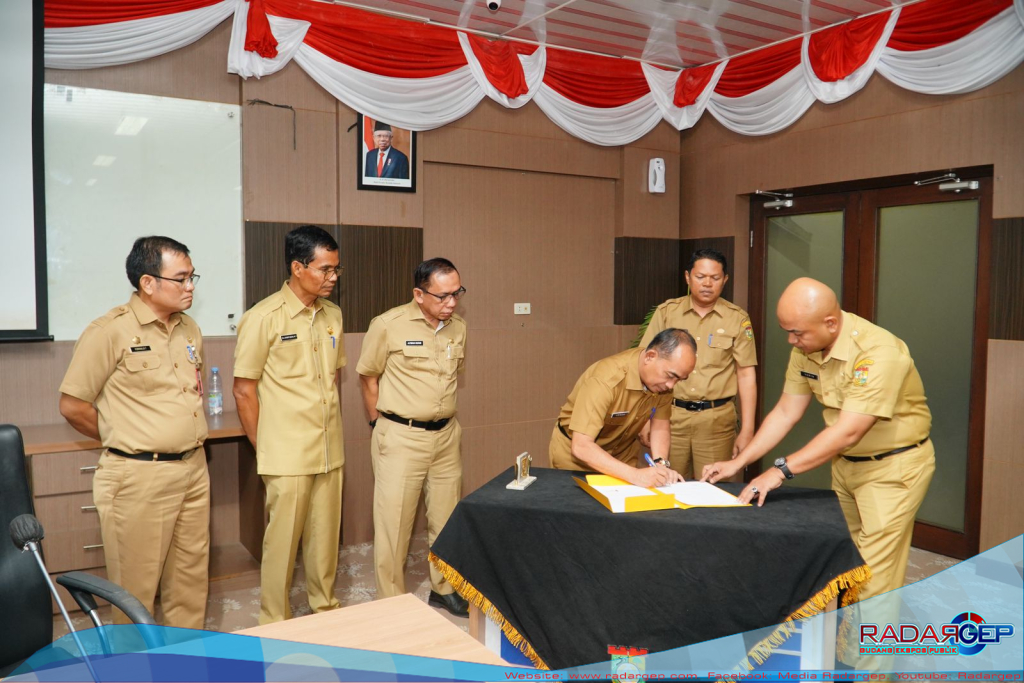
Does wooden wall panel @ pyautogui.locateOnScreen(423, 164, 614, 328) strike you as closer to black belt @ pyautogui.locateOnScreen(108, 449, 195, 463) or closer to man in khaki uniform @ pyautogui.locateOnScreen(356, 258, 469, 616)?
man in khaki uniform @ pyautogui.locateOnScreen(356, 258, 469, 616)

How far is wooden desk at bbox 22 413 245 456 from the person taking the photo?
→ 3354mm

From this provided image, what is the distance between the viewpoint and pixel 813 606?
7.27 feet

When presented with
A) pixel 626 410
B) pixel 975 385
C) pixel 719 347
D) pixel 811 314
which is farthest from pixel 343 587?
pixel 975 385

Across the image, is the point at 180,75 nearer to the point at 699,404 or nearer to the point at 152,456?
the point at 152,456

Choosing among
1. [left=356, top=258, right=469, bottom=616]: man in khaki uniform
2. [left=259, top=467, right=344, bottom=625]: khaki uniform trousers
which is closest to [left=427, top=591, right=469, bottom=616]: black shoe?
[left=356, top=258, right=469, bottom=616]: man in khaki uniform

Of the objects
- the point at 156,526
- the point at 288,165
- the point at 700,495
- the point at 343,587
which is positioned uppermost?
the point at 288,165

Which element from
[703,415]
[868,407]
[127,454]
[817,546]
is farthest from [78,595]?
[703,415]

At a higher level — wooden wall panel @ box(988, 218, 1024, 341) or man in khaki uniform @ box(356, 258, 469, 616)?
wooden wall panel @ box(988, 218, 1024, 341)

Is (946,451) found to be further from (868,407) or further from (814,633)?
(814,633)

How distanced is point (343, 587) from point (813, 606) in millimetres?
2495

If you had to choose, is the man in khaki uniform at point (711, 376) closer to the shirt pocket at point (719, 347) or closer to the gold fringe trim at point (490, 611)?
the shirt pocket at point (719, 347)

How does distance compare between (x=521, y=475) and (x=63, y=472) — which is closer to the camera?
(x=521, y=475)

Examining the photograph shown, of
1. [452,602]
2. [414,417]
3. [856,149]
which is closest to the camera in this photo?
[414,417]

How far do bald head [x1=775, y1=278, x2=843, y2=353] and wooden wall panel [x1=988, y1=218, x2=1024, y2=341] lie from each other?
1746mm
